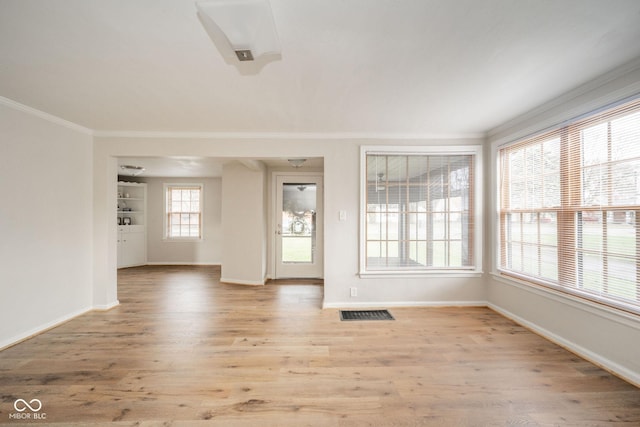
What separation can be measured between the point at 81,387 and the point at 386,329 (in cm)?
273

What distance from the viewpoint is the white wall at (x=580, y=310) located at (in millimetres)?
2006

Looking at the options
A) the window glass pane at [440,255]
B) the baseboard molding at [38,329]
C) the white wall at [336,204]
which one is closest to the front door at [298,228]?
the white wall at [336,204]

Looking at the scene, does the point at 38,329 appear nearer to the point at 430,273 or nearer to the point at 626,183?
the point at 430,273

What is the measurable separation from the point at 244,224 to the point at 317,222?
1459 millimetres

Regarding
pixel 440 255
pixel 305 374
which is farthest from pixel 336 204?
pixel 305 374

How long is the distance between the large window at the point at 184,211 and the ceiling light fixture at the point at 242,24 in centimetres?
607

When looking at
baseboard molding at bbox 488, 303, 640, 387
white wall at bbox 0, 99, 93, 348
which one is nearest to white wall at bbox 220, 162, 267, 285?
white wall at bbox 0, 99, 93, 348

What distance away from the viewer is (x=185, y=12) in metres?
1.42

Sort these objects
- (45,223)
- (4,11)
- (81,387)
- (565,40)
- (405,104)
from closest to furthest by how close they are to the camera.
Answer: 1. (4,11)
2. (565,40)
3. (81,387)
4. (405,104)
5. (45,223)

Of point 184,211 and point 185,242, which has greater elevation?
point 184,211

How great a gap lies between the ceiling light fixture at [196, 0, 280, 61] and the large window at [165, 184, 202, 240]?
6.07 m

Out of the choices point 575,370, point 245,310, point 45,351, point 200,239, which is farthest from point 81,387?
point 200,239

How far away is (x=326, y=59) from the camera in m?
1.88

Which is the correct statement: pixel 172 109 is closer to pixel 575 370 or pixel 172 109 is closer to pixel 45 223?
pixel 45 223
